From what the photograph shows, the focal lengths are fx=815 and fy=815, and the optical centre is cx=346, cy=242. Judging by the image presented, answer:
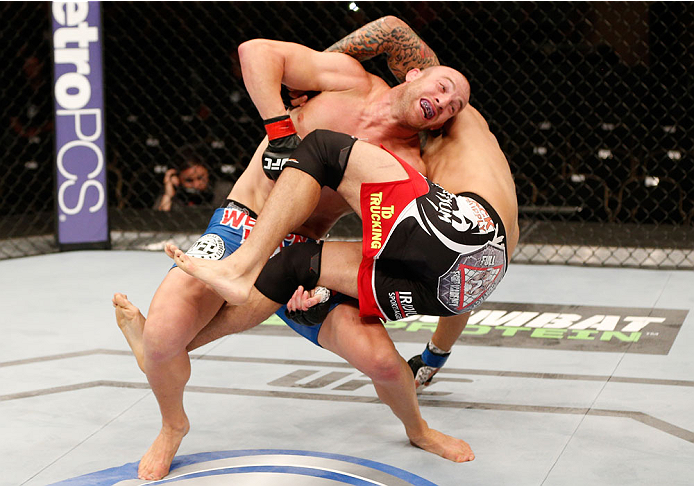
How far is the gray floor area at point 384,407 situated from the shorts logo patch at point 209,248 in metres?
0.43

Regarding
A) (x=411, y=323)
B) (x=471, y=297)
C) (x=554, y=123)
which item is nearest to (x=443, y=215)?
(x=471, y=297)

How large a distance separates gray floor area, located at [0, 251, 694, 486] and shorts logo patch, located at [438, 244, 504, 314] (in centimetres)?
35

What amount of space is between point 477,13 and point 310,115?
3109 millimetres

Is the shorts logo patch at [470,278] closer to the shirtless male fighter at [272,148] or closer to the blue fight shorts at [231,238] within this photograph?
the blue fight shorts at [231,238]

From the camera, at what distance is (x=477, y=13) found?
4.76 m

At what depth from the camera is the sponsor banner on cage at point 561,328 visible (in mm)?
2613

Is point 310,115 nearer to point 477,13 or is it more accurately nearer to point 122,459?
point 122,459

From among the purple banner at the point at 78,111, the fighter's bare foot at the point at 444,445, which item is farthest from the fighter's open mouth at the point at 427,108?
the purple banner at the point at 78,111

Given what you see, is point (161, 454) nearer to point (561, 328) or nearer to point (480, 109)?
point (561, 328)

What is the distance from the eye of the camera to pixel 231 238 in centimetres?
185

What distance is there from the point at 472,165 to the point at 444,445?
0.62m

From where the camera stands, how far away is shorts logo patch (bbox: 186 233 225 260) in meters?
1.75

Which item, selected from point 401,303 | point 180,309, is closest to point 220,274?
point 180,309

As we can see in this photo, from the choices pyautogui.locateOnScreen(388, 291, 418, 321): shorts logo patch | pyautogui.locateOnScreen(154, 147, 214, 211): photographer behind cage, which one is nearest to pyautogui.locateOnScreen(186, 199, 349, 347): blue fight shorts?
pyautogui.locateOnScreen(388, 291, 418, 321): shorts logo patch
